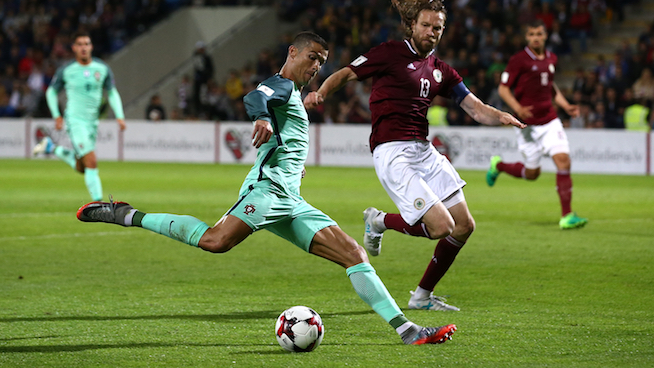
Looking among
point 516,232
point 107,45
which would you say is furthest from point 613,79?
point 107,45

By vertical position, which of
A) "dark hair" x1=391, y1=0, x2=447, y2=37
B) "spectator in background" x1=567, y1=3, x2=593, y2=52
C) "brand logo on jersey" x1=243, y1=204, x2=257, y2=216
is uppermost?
"spectator in background" x1=567, y1=3, x2=593, y2=52

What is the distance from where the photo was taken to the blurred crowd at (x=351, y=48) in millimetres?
22141

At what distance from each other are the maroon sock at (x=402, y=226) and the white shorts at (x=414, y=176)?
0.22m

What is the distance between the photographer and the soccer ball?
502 centimetres

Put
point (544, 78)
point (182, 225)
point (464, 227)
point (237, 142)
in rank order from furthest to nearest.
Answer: point (237, 142) → point (544, 78) → point (464, 227) → point (182, 225)

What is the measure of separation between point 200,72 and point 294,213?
74.6 ft

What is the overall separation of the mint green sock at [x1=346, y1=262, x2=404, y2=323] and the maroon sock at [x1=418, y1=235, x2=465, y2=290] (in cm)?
127

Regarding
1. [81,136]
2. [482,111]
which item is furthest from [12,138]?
[482,111]

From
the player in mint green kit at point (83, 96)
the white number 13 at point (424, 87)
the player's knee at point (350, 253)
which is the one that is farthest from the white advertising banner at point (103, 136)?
the player's knee at point (350, 253)

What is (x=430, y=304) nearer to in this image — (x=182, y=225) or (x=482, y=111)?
(x=482, y=111)

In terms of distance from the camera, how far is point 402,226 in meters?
Answer: 6.75

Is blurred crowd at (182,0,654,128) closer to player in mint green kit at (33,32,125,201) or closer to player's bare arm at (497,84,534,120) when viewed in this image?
player's bare arm at (497,84,534,120)

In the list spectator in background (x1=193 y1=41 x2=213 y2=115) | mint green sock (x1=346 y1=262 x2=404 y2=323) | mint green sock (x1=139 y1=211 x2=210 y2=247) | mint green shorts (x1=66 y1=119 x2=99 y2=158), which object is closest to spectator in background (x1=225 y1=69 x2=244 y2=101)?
spectator in background (x1=193 y1=41 x2=213 y2=115)

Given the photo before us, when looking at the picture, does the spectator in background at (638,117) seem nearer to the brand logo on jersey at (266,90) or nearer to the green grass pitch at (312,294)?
the green grass pitch at (312,294)
